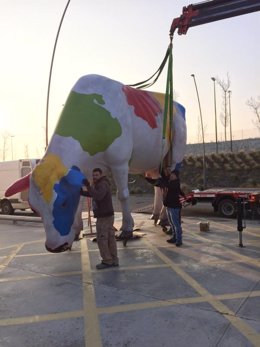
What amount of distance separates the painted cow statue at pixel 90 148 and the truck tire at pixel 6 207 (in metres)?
9.53

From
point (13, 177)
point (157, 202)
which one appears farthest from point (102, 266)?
point (13, 177)

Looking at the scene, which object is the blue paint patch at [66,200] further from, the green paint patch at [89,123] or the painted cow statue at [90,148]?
the green paint patch at [89,123]

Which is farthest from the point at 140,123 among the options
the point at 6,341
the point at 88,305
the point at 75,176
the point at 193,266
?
the point at 6,341

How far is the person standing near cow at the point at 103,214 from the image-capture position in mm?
7027

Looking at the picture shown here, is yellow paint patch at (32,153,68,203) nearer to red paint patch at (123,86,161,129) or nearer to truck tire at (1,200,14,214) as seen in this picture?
red paint patch at (123,86,161,129)

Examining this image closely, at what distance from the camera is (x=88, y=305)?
17.6 feet

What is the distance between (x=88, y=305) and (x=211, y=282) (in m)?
1.83

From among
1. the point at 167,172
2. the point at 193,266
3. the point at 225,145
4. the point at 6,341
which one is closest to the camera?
the point at 6,341

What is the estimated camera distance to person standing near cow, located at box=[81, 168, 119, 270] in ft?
23.1

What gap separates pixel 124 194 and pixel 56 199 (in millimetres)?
2261

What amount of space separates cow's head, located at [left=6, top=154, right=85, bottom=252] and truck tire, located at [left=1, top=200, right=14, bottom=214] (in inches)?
455

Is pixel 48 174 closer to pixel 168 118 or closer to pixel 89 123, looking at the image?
pixel 89 123

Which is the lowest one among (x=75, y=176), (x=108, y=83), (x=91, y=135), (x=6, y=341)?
(x=6, y=341)

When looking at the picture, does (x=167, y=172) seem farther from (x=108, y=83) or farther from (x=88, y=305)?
(x=88, y=305)
